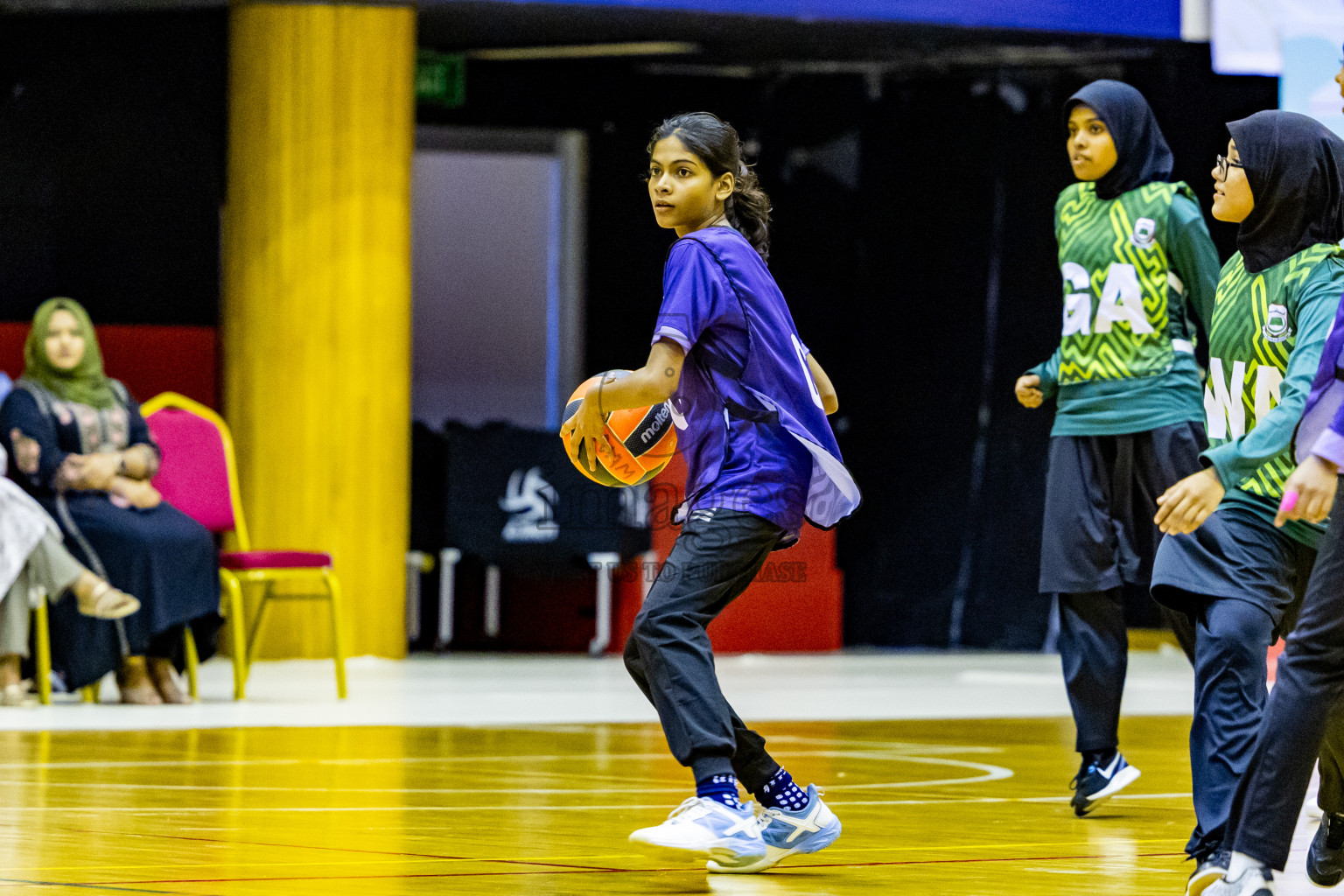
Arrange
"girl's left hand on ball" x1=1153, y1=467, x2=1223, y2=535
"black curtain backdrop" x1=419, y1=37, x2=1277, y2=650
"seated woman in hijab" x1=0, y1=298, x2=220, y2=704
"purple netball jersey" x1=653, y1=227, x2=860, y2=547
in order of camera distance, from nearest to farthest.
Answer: "girl's left hand on ball" x1=1153, y1=467, x2=1223, y2=535 < "purple netball jersey" x1=653, y1=227, x2=860, y2=547 < "seated woman in hijab" x1=0, y1=298, x2=220, y2=704 < "black curtain backdrop" x1=419, y1=37, x2=1277, y2=650

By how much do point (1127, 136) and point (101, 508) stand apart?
4.10 meters

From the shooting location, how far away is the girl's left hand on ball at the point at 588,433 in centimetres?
321

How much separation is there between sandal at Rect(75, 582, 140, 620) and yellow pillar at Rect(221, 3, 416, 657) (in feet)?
7.65

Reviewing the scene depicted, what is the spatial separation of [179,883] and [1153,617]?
327 inches

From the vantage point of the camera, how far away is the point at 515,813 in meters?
4.13

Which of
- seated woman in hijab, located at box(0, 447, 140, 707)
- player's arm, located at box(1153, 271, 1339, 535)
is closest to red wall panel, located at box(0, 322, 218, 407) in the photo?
seated woman in hijab, located at box(0, 447, 140, 707)

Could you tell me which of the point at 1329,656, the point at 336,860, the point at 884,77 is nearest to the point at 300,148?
the point at 884,77

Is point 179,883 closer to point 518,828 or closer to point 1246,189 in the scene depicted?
point 518,828

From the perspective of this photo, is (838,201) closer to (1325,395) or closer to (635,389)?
(635,389)

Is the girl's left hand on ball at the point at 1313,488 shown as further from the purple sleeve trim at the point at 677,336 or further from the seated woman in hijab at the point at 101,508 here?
the seated woman in hijab at the point at 101,508

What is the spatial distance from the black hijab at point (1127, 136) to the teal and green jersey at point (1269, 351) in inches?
49.0

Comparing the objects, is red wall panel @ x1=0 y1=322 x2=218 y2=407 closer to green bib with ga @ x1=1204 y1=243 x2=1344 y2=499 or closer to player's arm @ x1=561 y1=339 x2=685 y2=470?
player's arm @ x1=561 y1=339 x2=685 y2=470

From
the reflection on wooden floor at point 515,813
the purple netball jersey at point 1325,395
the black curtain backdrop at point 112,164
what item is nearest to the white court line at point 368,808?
the reflection on wooden floor at point 515,813

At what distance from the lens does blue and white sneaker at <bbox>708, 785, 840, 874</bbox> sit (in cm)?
337
